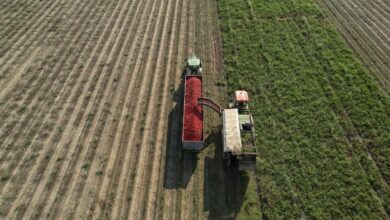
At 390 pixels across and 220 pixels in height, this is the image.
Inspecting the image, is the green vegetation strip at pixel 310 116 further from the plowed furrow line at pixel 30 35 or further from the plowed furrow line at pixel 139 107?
the plowed furrow line at pixel 30 35

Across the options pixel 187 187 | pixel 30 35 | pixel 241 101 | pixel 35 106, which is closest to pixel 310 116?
pixel 241 101

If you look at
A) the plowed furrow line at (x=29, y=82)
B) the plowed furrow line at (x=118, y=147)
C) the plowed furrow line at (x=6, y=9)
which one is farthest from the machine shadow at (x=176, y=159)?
the plowed furrow line at (x=6, y=9)

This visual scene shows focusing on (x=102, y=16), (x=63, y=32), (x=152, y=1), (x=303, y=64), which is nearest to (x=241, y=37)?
(x=303, y=64)

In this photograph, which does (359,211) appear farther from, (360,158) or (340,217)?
(360,158)

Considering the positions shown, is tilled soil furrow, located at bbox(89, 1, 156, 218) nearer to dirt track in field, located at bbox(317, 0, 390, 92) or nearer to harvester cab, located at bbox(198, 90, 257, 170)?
harvester cab, located at bbox(198, 90, 257, 170)

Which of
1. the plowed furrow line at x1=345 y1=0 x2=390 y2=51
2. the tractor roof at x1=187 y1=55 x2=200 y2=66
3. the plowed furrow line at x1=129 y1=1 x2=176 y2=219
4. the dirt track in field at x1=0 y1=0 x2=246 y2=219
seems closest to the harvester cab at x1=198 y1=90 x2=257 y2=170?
the dirt track in field at x1=0 y1=0 x2=246 y2=219

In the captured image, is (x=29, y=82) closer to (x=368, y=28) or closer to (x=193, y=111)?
(x=193, y=111)
